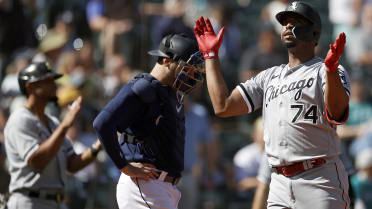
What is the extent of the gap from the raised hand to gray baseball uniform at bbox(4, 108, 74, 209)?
4.15 feet

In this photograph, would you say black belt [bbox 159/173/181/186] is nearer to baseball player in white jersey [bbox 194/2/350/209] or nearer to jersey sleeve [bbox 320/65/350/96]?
baseball player in white jersey [bbox 194/2/350/209]

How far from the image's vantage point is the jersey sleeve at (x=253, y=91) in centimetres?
504

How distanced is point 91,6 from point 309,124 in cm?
792

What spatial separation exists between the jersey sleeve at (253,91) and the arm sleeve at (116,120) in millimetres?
738

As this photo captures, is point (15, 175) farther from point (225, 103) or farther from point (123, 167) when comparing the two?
point (225, 103)

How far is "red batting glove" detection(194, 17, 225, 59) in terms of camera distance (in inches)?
190

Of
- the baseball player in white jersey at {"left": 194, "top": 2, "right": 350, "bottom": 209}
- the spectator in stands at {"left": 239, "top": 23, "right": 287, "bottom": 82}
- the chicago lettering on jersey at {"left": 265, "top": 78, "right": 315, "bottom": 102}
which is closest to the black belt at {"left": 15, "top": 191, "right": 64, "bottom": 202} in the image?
the baseball player in white jersey at {"left": 194, "top": 2, "right": 350, "bottom": 209}

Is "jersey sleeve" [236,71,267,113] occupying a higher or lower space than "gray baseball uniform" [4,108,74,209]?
higher

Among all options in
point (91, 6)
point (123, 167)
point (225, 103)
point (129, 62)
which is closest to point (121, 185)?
point (123, 167)

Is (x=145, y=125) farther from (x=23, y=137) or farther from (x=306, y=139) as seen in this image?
(x=23, y=137)

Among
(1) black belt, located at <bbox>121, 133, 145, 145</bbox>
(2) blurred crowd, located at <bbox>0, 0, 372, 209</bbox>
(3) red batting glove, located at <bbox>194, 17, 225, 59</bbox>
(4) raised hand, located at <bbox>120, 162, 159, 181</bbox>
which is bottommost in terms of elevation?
(2) blurred crowd, located at <bbox>0, 0, 372, 209</bbox>

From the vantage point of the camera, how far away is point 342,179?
467cm

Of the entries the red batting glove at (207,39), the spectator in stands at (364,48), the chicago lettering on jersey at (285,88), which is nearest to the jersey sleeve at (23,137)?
the red batting glove at (207,39)

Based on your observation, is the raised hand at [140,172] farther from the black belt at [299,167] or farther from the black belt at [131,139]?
the black belt at [299,167]
